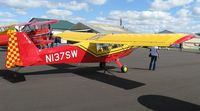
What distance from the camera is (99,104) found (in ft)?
25.4

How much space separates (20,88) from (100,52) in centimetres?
485

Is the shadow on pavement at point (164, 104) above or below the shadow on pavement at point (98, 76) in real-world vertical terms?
below

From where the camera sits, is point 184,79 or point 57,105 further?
point 184,79

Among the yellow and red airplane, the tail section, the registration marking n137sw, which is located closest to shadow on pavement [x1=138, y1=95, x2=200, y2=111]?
the yellow and red airplane

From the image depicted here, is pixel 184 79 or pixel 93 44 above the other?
pixel 93 44

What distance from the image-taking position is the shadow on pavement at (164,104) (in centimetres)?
744

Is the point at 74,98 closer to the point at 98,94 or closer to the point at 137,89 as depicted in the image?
the point at 98,94

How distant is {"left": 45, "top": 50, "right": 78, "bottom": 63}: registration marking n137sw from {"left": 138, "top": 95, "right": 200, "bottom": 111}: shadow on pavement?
14.2ft

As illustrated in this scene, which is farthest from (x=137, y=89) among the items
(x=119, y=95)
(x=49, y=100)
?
(x=49, y=100)

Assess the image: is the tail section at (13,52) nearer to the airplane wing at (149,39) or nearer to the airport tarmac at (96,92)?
the airport tarmac at (96,92)

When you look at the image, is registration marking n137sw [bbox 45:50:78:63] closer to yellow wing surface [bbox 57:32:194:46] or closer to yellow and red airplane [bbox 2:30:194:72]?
yellow and red airplane [bbox 2:30:194:72]

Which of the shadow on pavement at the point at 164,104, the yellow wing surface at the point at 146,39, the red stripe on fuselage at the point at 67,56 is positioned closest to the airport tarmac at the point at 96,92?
the shadow on pavement at the point at 164,104

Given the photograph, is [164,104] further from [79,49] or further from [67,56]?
[79,49]

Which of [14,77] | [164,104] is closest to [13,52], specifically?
[14,77]
